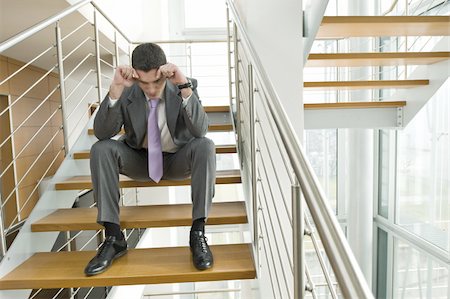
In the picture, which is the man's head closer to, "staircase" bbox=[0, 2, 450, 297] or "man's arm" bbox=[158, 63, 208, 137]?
"man's arm" bbox=[158, 63, 208, 137]

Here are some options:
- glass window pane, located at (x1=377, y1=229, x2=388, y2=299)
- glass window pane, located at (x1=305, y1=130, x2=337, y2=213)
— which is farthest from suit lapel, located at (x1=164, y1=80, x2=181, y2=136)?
glass window pane, located at (x1=377, y1=229, x2=388, y2=299)

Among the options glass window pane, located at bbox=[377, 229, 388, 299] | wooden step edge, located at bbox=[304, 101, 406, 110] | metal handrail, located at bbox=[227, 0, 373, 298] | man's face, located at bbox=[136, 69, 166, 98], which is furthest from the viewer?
glass window pane, located at bbox=[377, 229, 388, 299]

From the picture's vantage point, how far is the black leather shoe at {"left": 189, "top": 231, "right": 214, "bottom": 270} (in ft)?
4.38

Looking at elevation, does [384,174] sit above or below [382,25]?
below

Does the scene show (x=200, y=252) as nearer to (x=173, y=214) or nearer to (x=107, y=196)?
(x=173, y=214)

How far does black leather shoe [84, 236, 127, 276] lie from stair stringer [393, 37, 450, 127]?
6.17ft

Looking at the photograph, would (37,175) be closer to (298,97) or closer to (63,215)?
(63,215)

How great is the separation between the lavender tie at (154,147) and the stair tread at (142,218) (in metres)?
0.18

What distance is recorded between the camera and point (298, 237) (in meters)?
0.75

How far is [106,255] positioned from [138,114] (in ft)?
2.05

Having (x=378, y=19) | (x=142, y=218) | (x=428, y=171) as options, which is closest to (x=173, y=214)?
(x=142, y=218)

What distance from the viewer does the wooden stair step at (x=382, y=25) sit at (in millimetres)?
1618

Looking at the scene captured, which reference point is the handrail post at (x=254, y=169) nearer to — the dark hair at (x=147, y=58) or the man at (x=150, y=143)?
the man at (x=150, y=143)

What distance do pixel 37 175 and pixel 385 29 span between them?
326 centimetres
